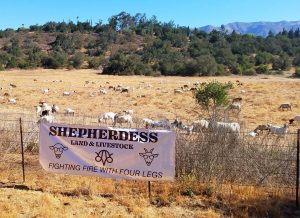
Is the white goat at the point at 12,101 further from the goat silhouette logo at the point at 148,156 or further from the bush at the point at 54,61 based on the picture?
the bush at the point at 54,61

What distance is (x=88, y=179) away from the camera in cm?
1047

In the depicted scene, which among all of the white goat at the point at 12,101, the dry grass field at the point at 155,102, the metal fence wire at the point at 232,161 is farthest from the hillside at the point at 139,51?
the metal fence wire at the point at 232,161

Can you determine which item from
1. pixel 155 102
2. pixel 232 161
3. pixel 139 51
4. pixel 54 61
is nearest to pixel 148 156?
pixel 232 161

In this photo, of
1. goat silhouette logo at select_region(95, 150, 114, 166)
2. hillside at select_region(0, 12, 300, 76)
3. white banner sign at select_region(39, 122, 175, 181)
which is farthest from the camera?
hillside at select_region(0, 12, 300, 76)

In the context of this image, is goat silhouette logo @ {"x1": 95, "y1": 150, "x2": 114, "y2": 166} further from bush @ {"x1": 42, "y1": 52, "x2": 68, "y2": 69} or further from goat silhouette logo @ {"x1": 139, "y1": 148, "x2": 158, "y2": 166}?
bush @ {"x1": 42, "y1": 52, "x2": 68, "y2": 69}

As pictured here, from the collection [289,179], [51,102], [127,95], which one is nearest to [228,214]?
[289,179]

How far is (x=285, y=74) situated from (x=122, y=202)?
65.4 m

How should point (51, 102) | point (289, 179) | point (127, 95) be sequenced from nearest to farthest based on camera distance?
point (289, 179)
point (51, 102)
point (127, 95)

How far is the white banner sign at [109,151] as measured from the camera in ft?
29.8

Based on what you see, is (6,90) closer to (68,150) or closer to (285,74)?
(68,150)

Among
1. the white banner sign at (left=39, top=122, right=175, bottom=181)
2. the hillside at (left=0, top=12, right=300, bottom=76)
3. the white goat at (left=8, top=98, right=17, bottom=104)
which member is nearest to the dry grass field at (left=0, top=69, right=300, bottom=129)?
the white goat at (left=8, top=98, right=17, bottom=104)

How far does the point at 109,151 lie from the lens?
935 centimetres

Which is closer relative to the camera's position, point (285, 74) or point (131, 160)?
point (131, 160)

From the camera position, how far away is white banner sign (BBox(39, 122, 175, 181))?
357 inches
